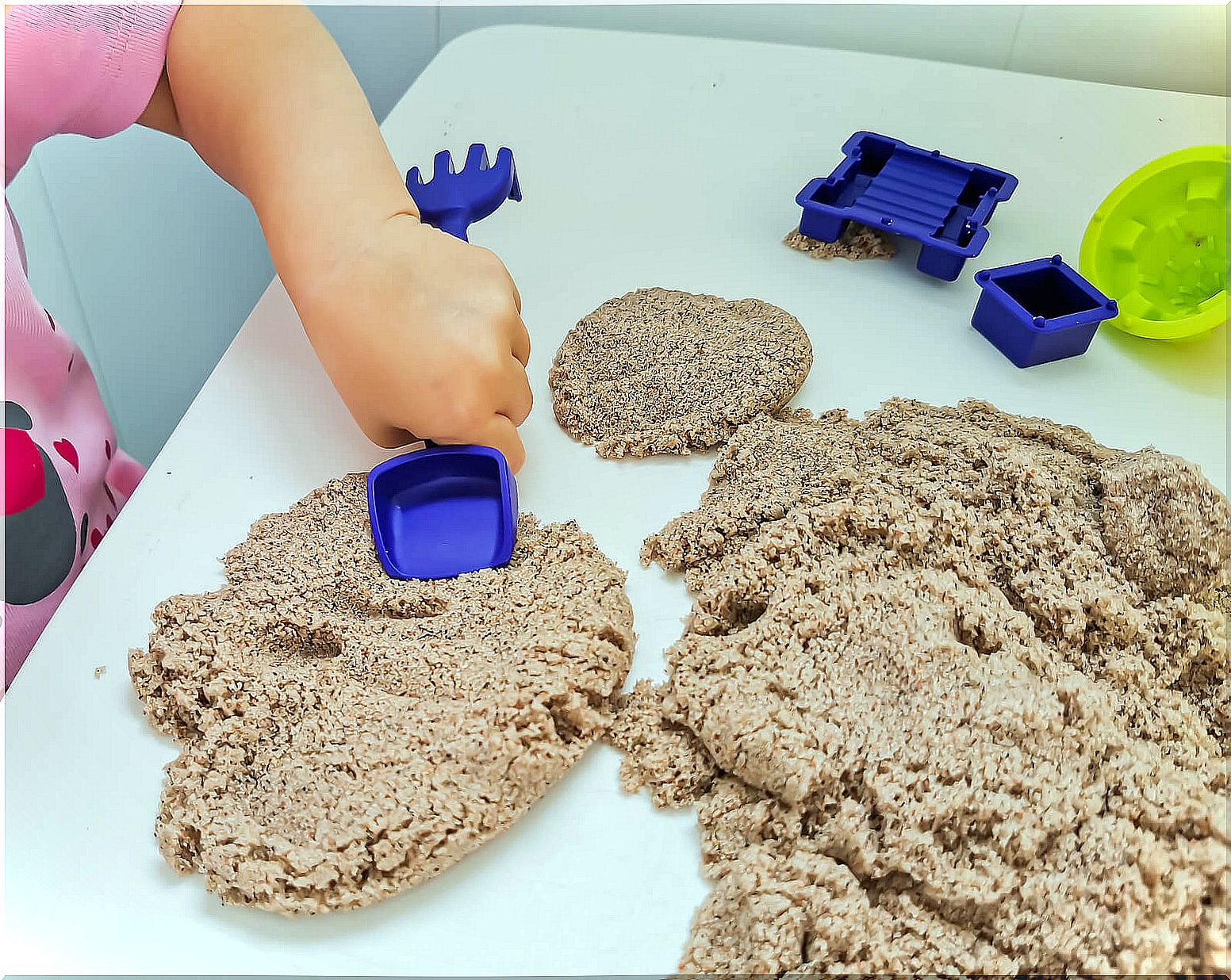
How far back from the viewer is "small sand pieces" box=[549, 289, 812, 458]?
0.62 m

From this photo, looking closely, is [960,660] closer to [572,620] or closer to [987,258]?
[572,620]

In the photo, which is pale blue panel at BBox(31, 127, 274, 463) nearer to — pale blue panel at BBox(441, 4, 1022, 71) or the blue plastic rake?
pale blue panel at BBox(441, 4, 1022, 71)

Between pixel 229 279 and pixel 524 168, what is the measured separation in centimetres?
50

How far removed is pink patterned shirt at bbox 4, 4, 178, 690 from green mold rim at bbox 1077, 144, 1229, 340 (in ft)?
1.95

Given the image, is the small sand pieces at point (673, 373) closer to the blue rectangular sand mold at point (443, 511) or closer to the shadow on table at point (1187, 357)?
the blue rectangular sand mold at point (443, 511)

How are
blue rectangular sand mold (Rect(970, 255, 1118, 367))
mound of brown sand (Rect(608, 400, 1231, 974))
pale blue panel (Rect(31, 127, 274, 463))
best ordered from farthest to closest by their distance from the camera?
pale blue panel (Rect(31, 127, 274, 463)) < blue rectangular sand mold (Rect(970, 255, 1118, 367)) < mound of brown sand (Rect(608, 400, 1231, 974))

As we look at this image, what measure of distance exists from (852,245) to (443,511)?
38 centimetres

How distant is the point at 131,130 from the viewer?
1.05 metres

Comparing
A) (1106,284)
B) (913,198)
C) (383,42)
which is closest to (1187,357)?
(1106,284)

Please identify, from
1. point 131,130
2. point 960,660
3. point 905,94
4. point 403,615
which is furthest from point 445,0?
point 960,660

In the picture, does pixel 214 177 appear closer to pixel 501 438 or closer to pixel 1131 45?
pixel 501 438

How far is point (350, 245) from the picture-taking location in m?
0.56

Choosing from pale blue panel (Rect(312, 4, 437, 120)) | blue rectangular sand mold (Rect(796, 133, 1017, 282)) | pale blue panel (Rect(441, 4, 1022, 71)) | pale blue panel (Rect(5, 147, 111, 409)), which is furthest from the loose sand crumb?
pale blue panel (Rect(5, 147, 111, 409))

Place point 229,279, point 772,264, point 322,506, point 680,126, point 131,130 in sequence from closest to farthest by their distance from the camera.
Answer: point 322,506, point 772,264, point 680,126, point 131,130, point 229,279
